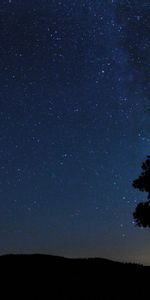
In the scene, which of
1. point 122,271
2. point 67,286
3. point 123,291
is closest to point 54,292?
point 67,286

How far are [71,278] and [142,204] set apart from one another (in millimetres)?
8412

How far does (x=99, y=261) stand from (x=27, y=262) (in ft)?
18.2

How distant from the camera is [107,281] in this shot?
1059 inches

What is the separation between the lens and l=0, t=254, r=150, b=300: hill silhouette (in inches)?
928

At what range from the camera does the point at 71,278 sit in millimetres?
27562

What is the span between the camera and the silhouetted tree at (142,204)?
3238 centimetres

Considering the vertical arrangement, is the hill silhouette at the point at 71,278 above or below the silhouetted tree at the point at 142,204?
below

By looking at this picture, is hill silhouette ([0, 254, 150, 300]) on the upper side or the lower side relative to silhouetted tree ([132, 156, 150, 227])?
lower

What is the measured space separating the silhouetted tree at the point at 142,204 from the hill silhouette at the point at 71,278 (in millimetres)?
3398

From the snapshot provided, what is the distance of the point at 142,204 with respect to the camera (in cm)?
3275

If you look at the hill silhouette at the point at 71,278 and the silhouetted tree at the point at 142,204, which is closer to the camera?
the hill silhouette at the point at 71,278

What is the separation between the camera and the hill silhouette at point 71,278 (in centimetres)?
2358

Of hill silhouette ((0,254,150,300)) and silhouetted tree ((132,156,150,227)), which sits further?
silhouetted tree ((132,156,150,227))

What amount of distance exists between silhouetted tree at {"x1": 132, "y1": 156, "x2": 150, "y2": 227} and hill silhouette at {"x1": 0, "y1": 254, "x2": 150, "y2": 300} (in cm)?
340
